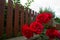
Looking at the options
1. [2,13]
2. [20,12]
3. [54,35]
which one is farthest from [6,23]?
[54,35]

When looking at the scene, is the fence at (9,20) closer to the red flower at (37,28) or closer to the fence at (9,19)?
the fence at (9,19)

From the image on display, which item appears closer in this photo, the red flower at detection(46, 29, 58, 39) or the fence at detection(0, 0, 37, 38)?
the red flower at detection(46, 29, 58, 39)

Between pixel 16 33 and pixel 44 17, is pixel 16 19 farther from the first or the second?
pixel 44 17

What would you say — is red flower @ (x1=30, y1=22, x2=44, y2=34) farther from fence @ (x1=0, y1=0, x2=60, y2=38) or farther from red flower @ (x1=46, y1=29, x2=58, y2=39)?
fence @ (x1=0, y1=0, x2=60, y2=38)

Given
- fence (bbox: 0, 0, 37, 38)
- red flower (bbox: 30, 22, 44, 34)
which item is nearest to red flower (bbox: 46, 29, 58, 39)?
red flower (bbox: 30, 22, 44, 34)

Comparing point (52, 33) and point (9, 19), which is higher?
point (52, 33)

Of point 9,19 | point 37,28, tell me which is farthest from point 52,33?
point 9,19

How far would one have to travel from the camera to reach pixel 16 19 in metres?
5.79

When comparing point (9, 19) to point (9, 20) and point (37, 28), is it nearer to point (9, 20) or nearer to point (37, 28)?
point (9, 20)

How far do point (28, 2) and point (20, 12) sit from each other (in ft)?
5.03

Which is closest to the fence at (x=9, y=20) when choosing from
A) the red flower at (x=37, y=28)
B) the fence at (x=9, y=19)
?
the fence at (x=9, y=19)

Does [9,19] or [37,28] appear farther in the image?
[9,19]

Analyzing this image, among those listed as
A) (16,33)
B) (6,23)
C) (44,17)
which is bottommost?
(16,33)

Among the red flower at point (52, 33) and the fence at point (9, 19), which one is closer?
the red flower at point (52, 33)
